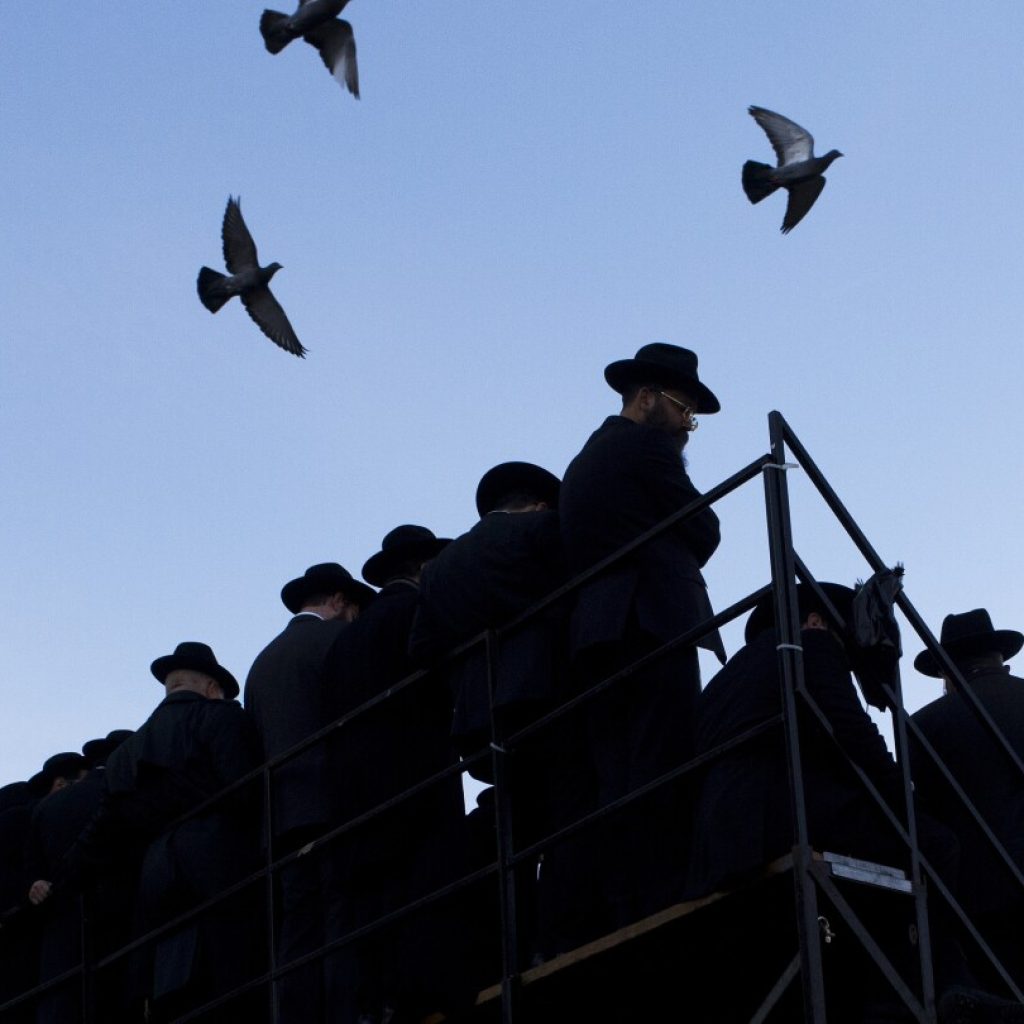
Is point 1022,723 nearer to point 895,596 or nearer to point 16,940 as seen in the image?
point 895,596

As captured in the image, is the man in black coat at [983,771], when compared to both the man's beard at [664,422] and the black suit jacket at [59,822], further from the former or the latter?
the black suit jacket at [59,822]

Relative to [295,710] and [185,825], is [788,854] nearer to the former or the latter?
[295,710]

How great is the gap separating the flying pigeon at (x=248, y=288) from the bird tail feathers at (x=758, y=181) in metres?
2.79

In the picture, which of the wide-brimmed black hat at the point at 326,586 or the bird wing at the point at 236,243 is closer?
the wide-brimmed black hat at the point at 326,586

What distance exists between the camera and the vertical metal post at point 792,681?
6.78 metres

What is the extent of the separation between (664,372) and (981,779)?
2.04 metres

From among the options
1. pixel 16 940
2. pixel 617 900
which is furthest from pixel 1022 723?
pixel 16 940

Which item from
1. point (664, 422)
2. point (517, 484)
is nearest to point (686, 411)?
point (664, 422)

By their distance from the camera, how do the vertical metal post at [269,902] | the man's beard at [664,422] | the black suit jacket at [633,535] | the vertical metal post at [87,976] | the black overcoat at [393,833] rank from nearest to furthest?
the black suit jacket at [633,535]
the black overcoat at [393,833]
the man's beard at [664,422]
the vertical metal post at [269,902]
the vertical metal post at [87,976]

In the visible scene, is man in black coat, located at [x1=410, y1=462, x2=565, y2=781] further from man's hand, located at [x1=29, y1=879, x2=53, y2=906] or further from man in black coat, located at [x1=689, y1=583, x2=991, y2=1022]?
man's hand, located at [x1=29, y1=879, x2=53, y2=906]

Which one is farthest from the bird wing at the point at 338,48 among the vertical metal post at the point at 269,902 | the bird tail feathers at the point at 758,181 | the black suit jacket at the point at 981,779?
the black suit jacket at the point at 981,779

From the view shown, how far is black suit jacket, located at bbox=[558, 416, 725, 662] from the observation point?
26.5 feet

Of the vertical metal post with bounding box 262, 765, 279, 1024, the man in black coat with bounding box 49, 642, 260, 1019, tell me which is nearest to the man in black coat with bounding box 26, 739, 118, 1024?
the man in black coat with bounding box 49, 642, 260, 1019

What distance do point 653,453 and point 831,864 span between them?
82.8 inches
